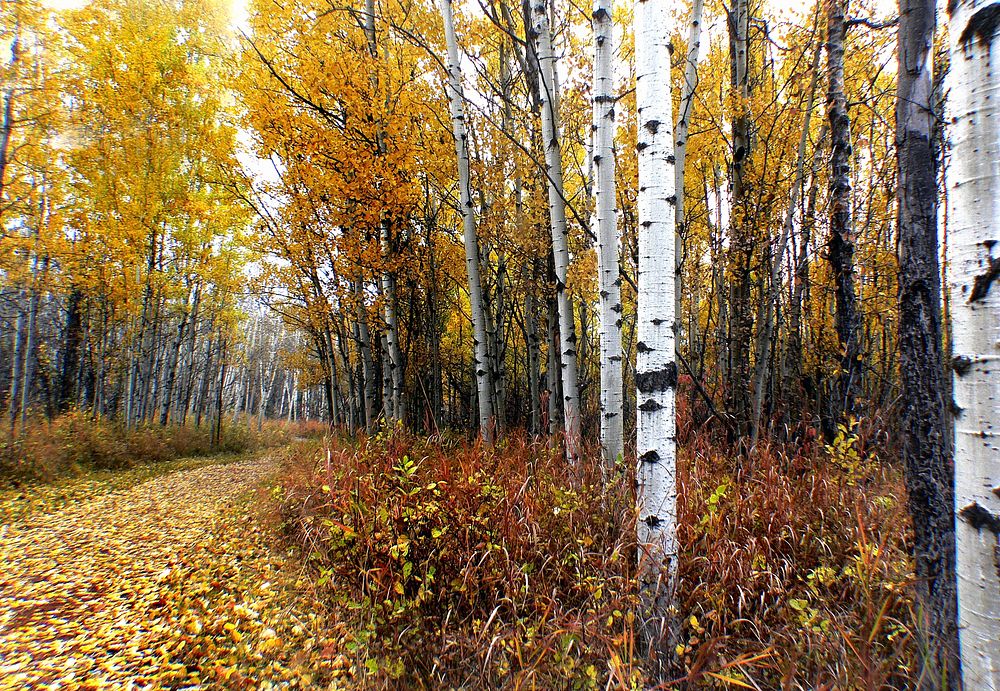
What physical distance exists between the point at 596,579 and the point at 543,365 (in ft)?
26.6

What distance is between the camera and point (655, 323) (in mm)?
2275

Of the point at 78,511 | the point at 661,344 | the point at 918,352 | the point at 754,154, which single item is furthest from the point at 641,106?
the point at 78,511

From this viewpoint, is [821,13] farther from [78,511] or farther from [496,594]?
[78,511]

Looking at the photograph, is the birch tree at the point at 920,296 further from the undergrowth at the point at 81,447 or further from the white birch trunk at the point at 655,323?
the undergrowth at the point at 81,447

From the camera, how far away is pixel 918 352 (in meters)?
2.11

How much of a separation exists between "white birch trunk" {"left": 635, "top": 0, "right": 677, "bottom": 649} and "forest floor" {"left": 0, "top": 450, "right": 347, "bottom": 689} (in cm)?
212

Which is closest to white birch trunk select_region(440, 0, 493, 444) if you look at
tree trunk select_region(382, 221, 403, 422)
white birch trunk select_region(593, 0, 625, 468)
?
tree trunk select_region(382, 221, 403, 422)

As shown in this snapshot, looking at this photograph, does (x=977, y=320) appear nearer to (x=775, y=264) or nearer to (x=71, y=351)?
(x=775, y=264)

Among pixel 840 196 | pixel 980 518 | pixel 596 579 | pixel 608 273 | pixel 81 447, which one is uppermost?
pixel 840 196

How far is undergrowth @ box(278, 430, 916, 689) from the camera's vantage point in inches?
80.2

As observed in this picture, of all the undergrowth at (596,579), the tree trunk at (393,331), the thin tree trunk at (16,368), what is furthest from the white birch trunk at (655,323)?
the thin tree trunk at (16,368)

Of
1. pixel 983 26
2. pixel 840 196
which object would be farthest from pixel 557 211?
pixel 983 26

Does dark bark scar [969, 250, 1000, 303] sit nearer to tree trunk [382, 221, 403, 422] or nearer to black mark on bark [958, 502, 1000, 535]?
black mark on bark [958, 502, 1000, 535]

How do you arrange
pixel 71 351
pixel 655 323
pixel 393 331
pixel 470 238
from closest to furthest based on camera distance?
pixel 655 323 < pixel 470 238 < pixel 393 331 < pixel 71 351
